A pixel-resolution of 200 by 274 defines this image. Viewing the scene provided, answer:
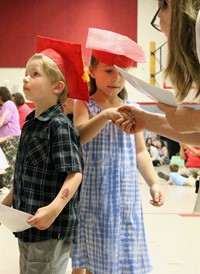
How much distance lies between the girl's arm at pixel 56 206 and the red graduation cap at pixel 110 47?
54cm

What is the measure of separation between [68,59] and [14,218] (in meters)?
0.56

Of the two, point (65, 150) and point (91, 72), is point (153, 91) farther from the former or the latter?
point (91, 72)

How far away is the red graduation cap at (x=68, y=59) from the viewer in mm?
1520

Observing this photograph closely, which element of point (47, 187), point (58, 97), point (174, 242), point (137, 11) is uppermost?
point (58, 97)

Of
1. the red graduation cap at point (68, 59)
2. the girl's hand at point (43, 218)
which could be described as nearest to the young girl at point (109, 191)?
the red graduation cap at point (68, 59)

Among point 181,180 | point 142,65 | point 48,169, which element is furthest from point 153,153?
point 48,169

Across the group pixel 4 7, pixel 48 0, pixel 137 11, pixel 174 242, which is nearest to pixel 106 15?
pixel 137 11

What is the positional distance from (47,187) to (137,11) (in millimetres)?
7899

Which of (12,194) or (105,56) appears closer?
(12,194)

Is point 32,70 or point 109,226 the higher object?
point 32,70

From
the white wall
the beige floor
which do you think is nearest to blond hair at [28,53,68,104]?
the beige floor

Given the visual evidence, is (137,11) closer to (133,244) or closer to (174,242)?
(174,242)

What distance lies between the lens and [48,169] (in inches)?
53.6

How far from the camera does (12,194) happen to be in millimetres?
1500
